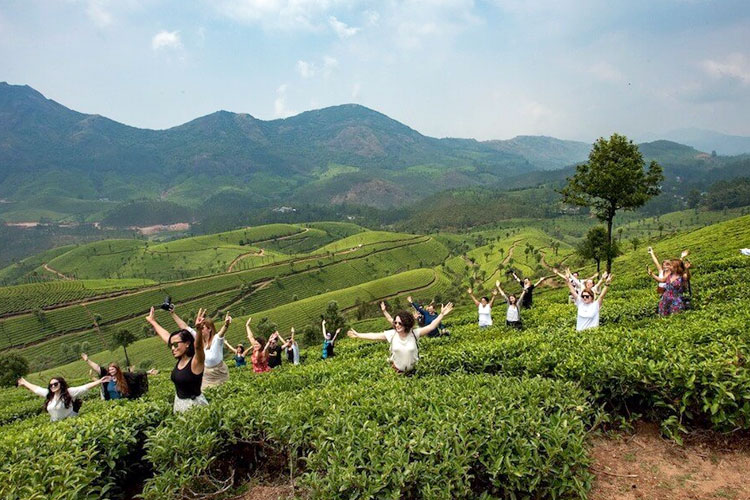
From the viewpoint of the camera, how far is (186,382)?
22.2ft

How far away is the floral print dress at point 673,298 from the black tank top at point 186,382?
1208cm

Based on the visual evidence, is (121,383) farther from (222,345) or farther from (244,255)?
(244,255)

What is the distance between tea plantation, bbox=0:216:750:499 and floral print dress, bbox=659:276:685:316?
2.59 meters

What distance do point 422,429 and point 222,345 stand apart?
269 inches

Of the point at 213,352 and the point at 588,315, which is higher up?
the point at 213,352

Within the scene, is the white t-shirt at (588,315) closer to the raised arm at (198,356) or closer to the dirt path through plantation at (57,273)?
the raised arm at (198,356)

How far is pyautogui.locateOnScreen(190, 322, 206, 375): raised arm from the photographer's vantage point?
6.57m

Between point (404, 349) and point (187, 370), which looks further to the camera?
point (404, 349)

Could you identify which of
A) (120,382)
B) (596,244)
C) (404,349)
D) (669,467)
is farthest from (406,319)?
(596,244)

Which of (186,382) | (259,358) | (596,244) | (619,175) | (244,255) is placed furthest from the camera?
(244,255)

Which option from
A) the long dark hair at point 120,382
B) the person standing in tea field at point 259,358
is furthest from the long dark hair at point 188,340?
the person standing in tea field at point 259,358

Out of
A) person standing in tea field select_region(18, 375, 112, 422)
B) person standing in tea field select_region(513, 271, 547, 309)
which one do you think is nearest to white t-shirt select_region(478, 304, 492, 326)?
person standing in tea field select_region(513, 271, 547, 309)

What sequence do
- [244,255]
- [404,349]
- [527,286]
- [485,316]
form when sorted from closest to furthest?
[404,349] → [485,316] → [527,286] → [244,255]

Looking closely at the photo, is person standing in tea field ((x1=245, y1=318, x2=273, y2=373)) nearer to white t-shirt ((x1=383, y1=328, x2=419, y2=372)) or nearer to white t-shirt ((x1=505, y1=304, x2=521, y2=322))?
white t-shirt ((x1=383, y1=328, x2=419, y2=372))
